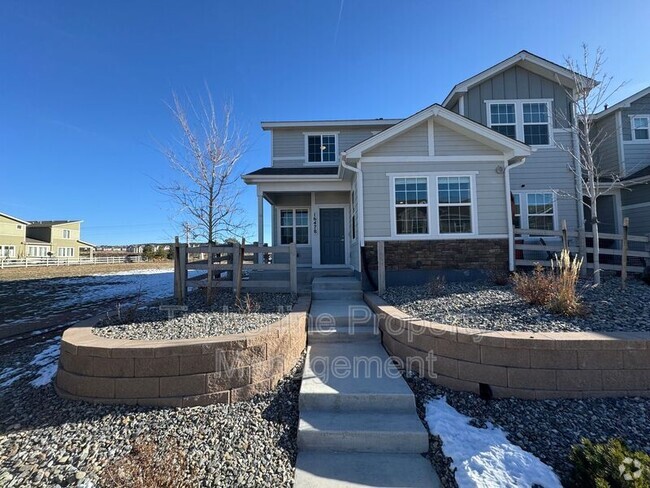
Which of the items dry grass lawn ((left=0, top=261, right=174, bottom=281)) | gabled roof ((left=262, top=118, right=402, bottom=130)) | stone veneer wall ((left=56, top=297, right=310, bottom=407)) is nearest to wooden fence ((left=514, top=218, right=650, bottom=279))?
stone veneer wall ((left=56, top=297, right=310, bottom=407))

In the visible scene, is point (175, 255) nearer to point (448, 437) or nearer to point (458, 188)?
point (448, 437)

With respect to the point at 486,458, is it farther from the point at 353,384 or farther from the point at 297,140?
the point at 297,140

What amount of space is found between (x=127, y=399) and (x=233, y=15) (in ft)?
31.0

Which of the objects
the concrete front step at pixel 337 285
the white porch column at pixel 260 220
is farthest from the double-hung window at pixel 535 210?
the white porch column at pixel 260 220

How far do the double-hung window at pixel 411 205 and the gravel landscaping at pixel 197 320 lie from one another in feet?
11.8

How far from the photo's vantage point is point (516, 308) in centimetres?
450

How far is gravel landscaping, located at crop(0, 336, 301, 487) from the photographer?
2.35 meters

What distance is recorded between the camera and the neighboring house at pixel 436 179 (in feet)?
25.2

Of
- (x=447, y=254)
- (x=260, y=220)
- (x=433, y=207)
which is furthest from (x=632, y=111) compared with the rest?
(x=260, y=220)

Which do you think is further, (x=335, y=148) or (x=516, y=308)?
(x=335, y=148)

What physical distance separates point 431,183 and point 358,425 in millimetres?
6380

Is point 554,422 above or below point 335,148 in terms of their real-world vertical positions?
below

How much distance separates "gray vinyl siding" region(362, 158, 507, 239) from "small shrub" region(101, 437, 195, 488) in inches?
237

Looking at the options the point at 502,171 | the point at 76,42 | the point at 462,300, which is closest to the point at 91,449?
the point at 462,300
